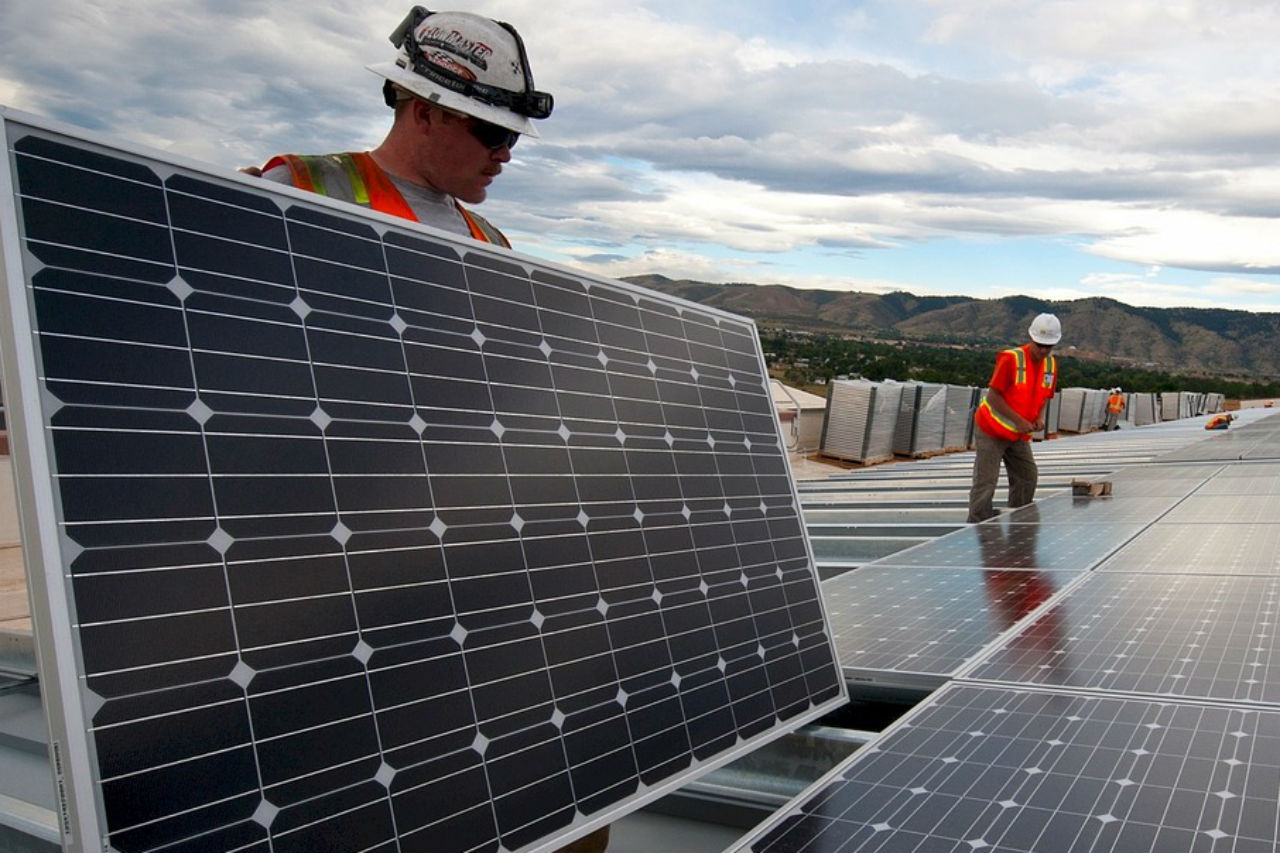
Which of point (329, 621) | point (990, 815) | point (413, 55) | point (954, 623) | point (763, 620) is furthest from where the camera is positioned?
point (954, 623)

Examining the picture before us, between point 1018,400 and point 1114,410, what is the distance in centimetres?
3285

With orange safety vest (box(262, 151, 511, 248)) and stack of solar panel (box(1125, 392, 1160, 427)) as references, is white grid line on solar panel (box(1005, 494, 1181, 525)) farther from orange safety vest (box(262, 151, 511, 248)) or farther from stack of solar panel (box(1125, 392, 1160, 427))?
stack of solar panel (box(1125, 392, 1160, 427))

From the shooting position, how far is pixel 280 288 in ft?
6.95

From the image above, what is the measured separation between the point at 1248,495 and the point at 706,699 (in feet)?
27.7

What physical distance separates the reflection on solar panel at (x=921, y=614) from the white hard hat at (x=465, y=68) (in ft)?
7.60

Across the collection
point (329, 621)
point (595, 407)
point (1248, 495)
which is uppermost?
point (595, 407)

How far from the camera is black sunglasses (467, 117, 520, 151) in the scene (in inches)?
128

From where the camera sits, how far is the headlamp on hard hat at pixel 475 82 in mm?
3111

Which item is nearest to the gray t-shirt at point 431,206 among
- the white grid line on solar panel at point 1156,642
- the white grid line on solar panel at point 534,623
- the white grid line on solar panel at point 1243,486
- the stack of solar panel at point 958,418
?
the white grid line on solar panel at point 534,623

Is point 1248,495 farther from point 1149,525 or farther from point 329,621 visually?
point 329,621

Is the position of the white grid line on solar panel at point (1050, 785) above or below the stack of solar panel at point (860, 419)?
below

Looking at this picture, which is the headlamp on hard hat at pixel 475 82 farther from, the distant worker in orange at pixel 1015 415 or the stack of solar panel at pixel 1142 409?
the stack of solar panel at pixel 1142 409

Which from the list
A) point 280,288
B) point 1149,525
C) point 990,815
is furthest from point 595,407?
point 1149,525

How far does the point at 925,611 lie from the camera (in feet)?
16.5
